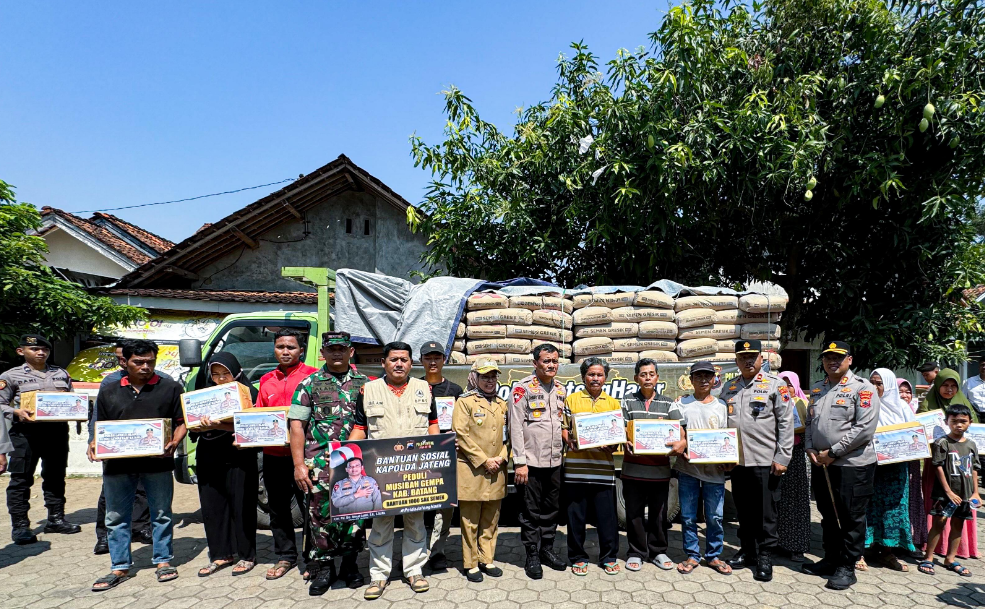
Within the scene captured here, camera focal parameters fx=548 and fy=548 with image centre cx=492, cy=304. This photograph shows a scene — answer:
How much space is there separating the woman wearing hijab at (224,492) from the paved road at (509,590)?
16 centimetres

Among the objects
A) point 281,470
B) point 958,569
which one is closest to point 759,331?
point 958,569

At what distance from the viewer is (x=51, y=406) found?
5.13 metres

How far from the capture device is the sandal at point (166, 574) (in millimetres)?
4211

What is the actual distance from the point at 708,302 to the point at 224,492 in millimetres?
4655

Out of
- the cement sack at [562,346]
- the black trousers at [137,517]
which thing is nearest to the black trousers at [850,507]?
the cement sack at [562,346]

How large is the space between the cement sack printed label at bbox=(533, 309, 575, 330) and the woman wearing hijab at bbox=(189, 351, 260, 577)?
8.84ft

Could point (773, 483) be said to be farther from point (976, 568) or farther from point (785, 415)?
point (976, 568)

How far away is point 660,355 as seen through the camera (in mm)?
5336

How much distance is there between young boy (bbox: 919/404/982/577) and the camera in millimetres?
4395

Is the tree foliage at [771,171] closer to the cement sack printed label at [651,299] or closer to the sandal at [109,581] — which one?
the cement sack printed label at [651,299]

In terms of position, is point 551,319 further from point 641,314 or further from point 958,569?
point 958,569

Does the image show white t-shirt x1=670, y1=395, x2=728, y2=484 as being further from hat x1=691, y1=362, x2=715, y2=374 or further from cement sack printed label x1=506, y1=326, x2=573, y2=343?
cement sack printed label x1=506, y1=326, x2=573, y2=343

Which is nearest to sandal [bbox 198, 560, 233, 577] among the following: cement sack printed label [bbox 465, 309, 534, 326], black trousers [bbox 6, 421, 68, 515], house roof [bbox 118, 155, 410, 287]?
black trousers [bbox 6, 421, 68, 515]

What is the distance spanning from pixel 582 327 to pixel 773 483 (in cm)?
207
